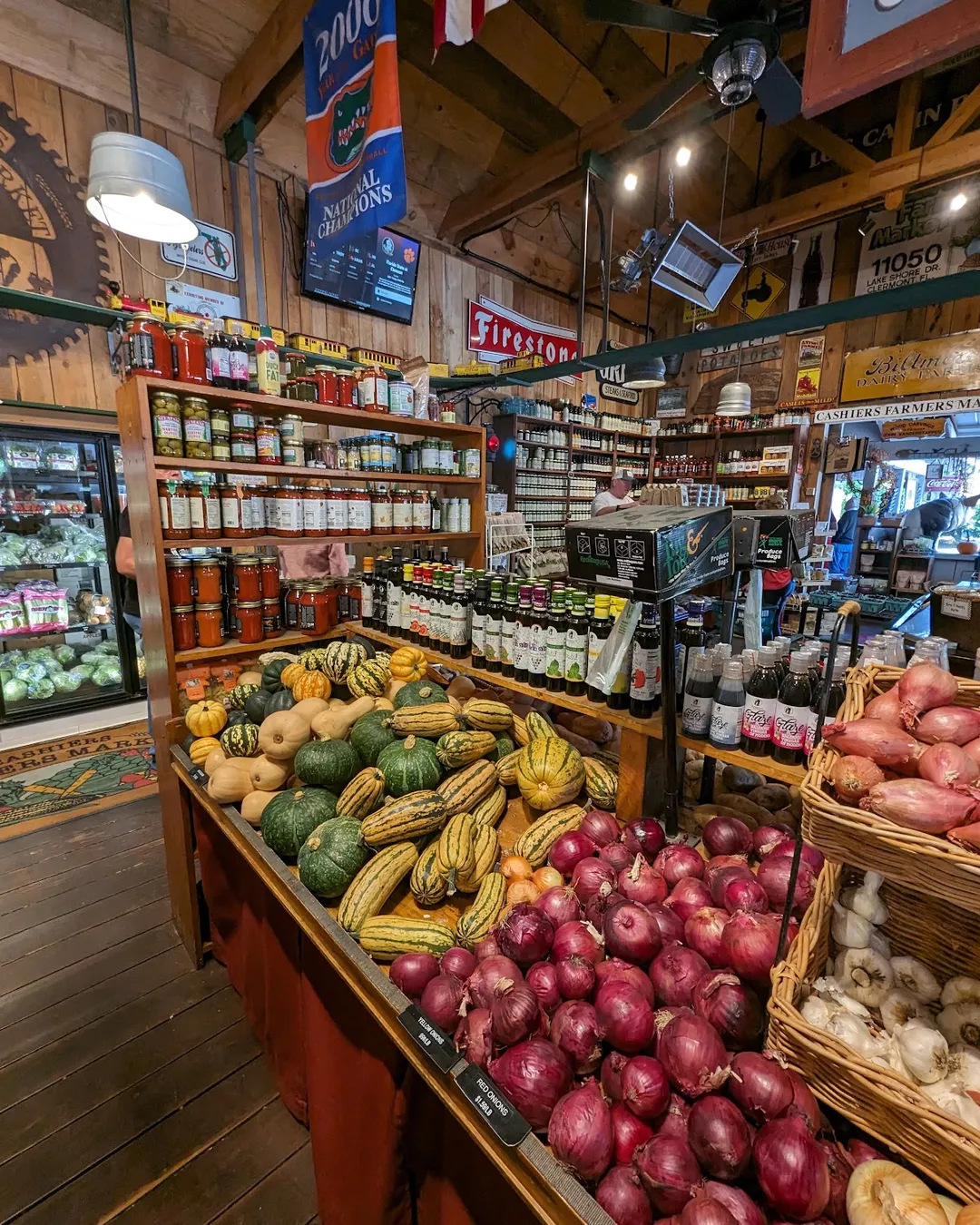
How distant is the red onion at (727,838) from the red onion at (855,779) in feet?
1.99

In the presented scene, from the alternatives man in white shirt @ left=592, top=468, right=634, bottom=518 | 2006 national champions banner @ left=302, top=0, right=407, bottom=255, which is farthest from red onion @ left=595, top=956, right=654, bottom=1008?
man in white shirt @ left=592, top=468, right=634, bottom=518

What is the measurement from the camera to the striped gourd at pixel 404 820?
1321 millimetres

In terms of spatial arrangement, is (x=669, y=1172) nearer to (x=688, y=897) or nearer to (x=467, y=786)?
(x=688, y=897)

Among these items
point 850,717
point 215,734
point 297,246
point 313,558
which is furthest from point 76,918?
point 297,246

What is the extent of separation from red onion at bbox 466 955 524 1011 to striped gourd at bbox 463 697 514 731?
77 centimetres

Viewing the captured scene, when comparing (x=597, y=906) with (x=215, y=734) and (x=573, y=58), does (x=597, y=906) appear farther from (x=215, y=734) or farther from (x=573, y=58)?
(x=573, y=58)

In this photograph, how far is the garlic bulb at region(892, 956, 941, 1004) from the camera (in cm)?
85

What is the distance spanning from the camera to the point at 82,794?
3293 mm

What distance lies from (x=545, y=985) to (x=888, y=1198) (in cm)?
48

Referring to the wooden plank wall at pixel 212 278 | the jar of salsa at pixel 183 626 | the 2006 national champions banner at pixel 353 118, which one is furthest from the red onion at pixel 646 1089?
the wooden plank wall at pixel 212 278

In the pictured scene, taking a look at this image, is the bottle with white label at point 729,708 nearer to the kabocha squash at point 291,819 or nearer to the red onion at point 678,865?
the red onion at point 678,865

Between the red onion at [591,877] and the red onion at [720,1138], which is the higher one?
the red onion at [591,877]

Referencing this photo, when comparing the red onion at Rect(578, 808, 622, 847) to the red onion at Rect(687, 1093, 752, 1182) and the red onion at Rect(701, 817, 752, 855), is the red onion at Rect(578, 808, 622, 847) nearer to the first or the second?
the red onion at Rect(701, 817, 752, 855)

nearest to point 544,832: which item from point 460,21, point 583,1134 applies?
point 583,1134
